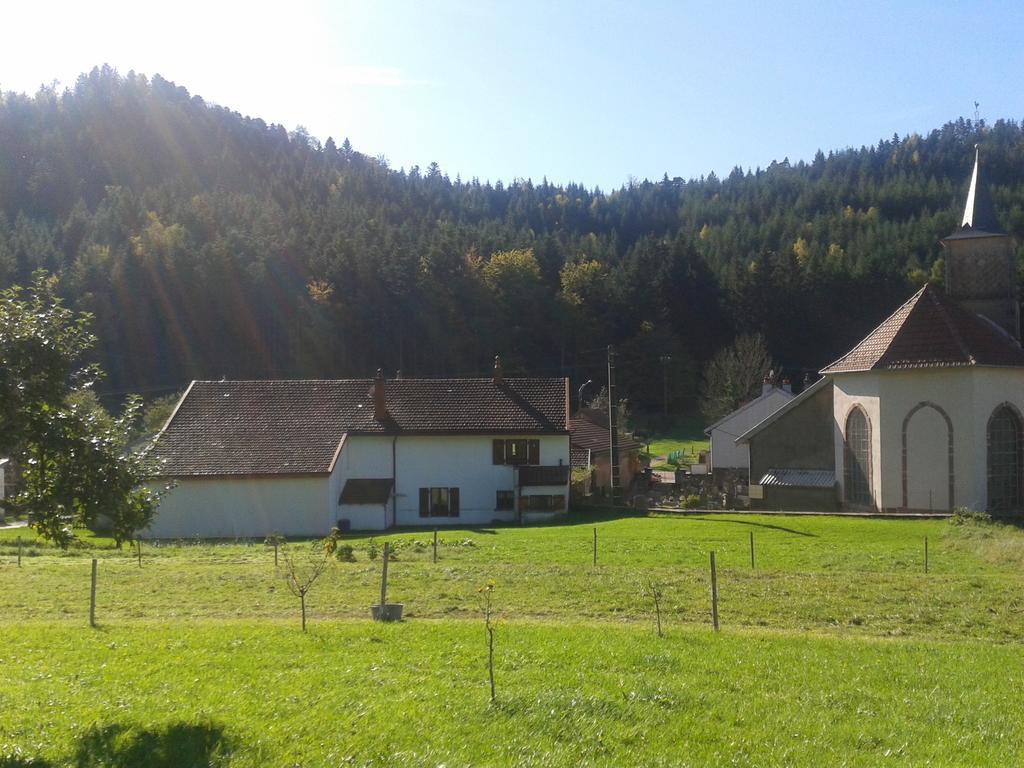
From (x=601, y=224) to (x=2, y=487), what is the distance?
108 m

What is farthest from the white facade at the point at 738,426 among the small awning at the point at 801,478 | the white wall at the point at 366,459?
the white wall at the point at 366,459

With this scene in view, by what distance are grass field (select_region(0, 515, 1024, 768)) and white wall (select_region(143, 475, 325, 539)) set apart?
541 inches

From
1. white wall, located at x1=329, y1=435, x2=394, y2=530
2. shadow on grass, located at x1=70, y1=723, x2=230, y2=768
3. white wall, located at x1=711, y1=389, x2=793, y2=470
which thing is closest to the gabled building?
white wall, located at x1=329, y1=435, x2=394, y2=530

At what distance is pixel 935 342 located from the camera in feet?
104

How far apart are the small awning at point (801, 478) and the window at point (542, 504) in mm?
8439

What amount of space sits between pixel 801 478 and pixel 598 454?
49.1 feet

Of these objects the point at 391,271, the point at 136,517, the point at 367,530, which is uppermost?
the point at 391,271

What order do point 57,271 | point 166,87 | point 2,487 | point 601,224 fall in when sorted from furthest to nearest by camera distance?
point 601,224 < point 166,87 < point 57,271 < point 2,487

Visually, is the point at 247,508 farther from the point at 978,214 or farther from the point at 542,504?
the point at 978,214

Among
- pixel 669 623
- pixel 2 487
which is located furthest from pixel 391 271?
pixel 669 623

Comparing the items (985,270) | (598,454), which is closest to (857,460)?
(985,270)

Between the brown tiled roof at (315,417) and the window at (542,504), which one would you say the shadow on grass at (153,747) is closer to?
the brown tiled roof at (315,417)

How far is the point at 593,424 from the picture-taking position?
5572cm

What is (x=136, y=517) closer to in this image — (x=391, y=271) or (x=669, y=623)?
(x=669, y=623)
